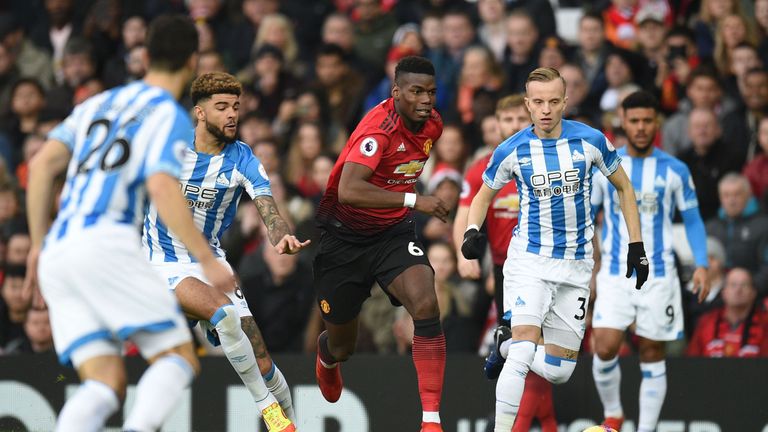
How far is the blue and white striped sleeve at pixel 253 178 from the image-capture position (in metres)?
8.48

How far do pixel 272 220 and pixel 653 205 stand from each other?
11.1ft

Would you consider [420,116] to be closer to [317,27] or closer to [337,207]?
[337,207]

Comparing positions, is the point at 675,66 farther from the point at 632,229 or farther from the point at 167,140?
the point at 167,140

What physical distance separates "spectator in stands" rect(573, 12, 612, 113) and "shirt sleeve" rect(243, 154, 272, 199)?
5.60m

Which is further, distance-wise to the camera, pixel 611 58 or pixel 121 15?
pixel 121 15

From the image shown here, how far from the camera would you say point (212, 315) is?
8164 millimetres

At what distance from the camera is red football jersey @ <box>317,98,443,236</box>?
820cm

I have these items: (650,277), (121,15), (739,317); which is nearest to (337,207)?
(650,277)

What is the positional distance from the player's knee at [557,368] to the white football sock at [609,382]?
1.20 m

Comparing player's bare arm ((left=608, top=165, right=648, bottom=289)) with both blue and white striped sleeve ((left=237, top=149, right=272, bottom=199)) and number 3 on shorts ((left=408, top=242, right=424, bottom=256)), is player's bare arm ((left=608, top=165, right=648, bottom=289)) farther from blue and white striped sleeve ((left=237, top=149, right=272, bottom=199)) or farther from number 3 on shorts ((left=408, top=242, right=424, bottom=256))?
blue and white striped sleeve ((left=237, top=149, right=272, bottom=199))

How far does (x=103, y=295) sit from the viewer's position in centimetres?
588

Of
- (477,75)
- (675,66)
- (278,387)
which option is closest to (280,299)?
(278,387)

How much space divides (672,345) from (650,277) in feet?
6.62

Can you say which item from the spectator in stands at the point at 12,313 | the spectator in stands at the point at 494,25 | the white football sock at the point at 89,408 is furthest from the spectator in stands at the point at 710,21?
the white football sock at the point at 89,408
